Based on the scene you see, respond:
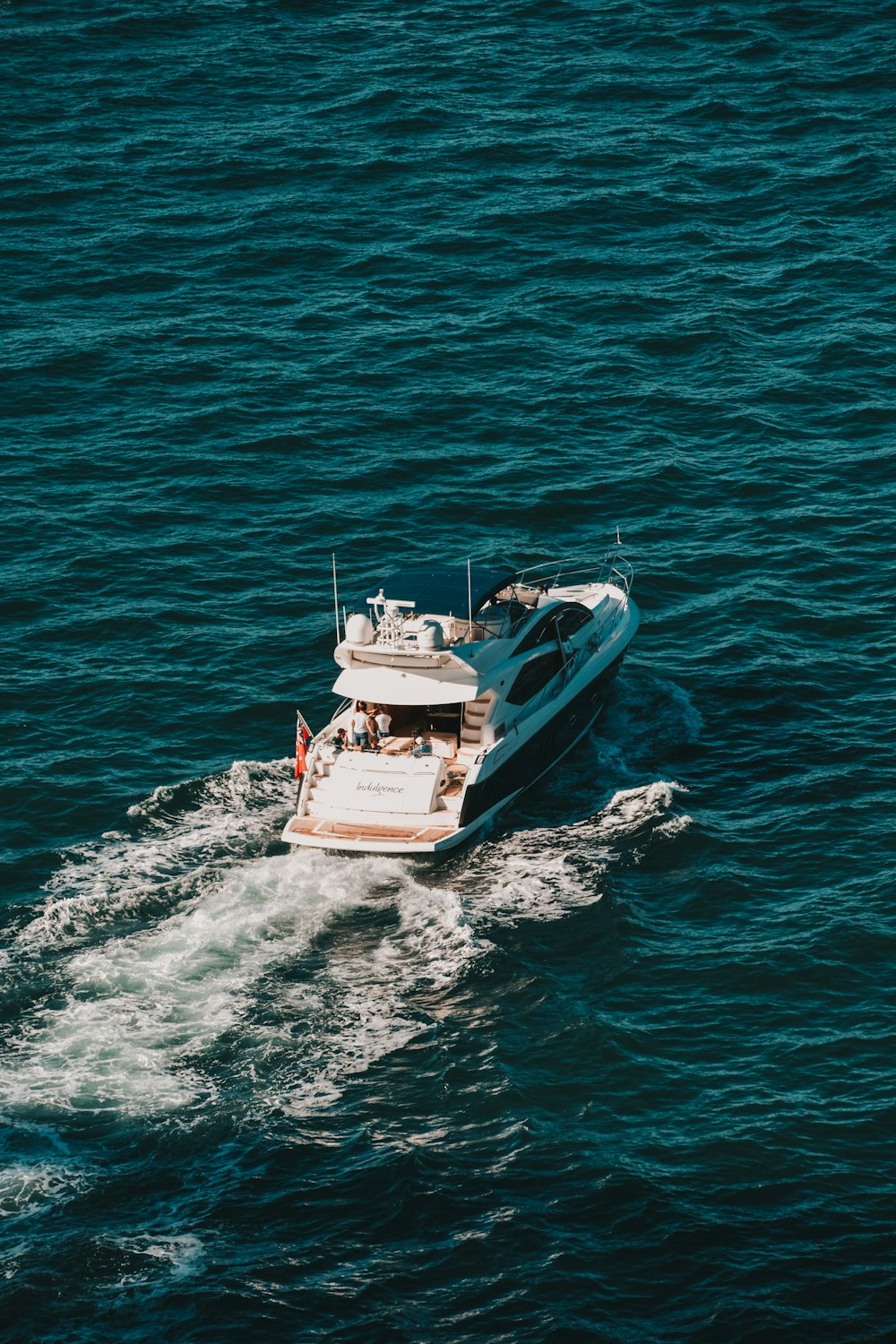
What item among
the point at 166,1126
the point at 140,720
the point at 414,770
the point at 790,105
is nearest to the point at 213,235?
the point at 790,105

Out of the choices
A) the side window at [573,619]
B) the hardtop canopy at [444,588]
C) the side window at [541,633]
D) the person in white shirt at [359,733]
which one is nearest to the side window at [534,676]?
the side window at [541,633]

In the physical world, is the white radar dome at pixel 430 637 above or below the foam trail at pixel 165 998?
above

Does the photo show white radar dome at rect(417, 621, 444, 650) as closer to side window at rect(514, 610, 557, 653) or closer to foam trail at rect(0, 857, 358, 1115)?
side window at rect(514, 610, 557, 653)

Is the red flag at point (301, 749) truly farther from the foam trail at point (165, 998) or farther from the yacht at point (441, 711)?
the foam trail at point (165, 998)

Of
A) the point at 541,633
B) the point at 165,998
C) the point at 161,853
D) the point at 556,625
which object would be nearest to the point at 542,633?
the point at 541,633

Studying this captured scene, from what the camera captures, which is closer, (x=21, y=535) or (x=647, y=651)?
(x=647, y=651)

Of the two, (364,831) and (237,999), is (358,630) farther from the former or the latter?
(237,999)

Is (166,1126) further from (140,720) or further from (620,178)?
(620,178)
